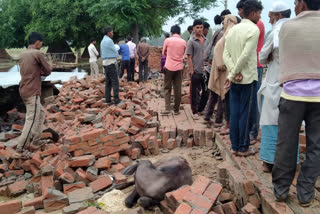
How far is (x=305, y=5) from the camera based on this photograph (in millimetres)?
2225

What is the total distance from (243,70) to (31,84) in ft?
11.9

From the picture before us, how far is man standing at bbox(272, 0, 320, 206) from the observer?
218 cm

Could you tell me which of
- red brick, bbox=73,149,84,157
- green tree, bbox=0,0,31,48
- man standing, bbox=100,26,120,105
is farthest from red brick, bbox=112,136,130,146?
green tree, bbox=0,0,31,48

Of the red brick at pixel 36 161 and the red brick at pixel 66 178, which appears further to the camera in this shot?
the red brick at pixel 36 161

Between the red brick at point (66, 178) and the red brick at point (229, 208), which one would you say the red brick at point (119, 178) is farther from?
the red brick at point (229, 208)

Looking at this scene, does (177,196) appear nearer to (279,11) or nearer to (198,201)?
(198,201)

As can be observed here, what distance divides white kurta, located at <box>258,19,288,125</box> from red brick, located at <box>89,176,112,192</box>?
209cm

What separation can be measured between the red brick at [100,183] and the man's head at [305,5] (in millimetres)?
2905

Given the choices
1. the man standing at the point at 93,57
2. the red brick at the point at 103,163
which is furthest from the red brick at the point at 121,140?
the man standing at the point at 93,57

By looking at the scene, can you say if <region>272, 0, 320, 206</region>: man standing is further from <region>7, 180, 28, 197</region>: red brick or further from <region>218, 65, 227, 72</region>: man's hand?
<region>7, 180, 28, 197</region>: red brick

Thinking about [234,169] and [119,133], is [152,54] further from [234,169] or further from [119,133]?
[234,169]

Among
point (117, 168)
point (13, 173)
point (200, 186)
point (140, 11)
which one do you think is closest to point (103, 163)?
point (117, 168)

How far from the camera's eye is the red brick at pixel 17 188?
4.17 meters

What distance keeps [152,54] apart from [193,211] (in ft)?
45.6
